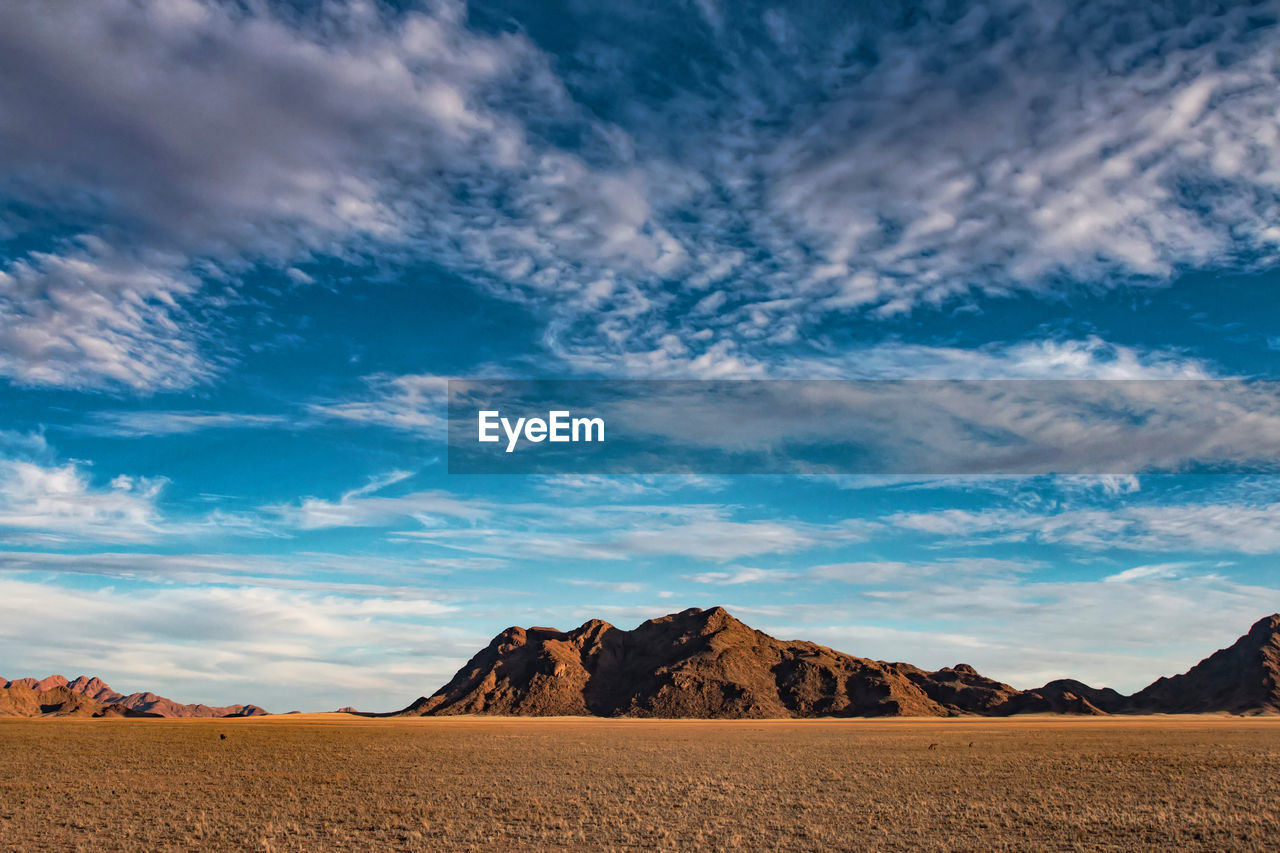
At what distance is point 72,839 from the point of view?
23.0 metres

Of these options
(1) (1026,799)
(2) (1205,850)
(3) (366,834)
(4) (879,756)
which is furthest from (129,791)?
(4) (879,756)

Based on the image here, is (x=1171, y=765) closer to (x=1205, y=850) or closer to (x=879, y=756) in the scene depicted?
A: (x=879, y=756)

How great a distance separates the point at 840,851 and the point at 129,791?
3098cm

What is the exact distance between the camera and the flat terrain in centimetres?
2333

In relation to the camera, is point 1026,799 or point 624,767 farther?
point 624,767

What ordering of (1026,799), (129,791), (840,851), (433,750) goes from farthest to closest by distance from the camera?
(433,750), (129,791), (1026,799), (840,851)

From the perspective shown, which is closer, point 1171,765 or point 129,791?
point 129,791

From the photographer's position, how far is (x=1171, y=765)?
151 feet

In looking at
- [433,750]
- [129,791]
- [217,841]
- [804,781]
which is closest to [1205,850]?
[804,781]

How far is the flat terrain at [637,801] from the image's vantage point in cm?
2333

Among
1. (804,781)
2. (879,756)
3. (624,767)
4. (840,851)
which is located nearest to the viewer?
(840,851)

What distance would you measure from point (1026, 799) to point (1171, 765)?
2228 centimetres

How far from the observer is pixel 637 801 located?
31.0 metres

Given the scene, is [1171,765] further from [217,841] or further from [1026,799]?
[217,841]
